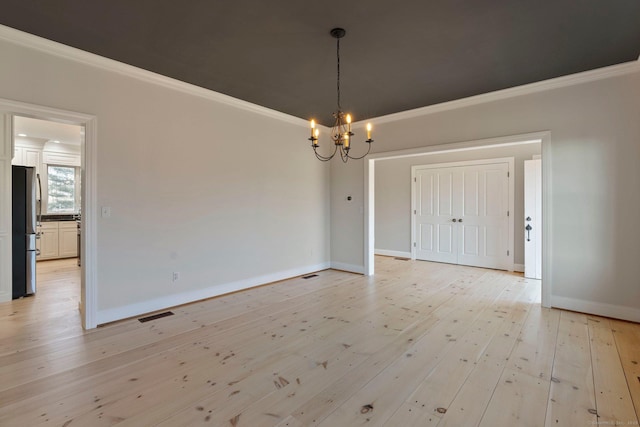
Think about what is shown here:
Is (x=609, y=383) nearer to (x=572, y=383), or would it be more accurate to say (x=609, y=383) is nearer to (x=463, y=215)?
(x=572, y=383)

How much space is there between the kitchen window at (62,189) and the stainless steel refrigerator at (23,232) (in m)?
3.86

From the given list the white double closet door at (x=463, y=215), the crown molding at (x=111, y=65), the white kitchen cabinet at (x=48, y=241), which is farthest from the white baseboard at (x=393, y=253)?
the white kitchen cabinet at (x=48, y=241)

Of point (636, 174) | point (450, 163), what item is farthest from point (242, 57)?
point (450, 163)

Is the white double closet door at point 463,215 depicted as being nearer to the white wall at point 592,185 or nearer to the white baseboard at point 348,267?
the white baseboard at point 348,267

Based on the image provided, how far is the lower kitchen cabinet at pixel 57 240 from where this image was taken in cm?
688

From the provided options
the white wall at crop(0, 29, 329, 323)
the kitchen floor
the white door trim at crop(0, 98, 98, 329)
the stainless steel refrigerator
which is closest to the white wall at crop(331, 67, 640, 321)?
the white wall at crop(0, 29, 329, 323)

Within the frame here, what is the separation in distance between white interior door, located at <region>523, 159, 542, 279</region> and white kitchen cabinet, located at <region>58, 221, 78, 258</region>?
31.8 ft

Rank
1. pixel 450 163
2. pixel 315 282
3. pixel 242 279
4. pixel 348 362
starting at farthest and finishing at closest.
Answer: pixel 450 163, pixel 315 282, pixel 242 279, pixel 348 362

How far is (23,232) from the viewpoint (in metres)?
4.35

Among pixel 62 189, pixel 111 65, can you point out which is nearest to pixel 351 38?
pixel 111 65

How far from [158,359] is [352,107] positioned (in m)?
4.14

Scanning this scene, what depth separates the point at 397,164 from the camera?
25.0 ft

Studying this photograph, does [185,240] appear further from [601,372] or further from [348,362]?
[601,372]

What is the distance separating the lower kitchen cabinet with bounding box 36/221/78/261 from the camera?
22.6 feet
